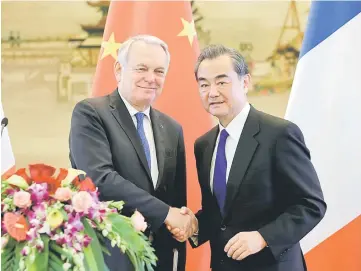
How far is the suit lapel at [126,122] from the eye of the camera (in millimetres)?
1841

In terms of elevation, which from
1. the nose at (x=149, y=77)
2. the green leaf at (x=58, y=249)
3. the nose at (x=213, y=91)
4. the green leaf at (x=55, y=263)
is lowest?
the green leaf at (x=55, y=263)

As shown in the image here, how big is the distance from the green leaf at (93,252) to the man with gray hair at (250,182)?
1.58 feet

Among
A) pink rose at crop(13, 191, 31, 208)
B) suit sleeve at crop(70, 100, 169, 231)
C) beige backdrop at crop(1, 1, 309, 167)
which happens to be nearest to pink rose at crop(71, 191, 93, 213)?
pink rose at crop(13, 191, 31, 208)

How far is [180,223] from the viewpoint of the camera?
5.89ft

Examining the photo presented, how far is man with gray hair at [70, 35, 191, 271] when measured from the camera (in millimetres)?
1741

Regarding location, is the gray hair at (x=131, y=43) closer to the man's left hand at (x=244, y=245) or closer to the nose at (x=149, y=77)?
the nose at (x=149, y=77)

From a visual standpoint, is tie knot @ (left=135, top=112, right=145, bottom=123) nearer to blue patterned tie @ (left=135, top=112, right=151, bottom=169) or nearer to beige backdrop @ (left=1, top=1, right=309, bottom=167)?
blue patterned tie @ (left=135, top=112, right=151, bottom=169)

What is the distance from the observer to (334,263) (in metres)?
2.35

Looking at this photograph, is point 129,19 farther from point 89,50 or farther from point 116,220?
point 116,220

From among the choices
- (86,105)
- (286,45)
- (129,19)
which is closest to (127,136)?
(86,105)

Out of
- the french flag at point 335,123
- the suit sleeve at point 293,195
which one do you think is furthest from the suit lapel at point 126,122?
the french flag at point 335,123

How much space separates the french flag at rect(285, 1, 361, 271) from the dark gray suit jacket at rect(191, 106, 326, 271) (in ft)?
2.22

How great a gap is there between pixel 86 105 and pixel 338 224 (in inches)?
48.6

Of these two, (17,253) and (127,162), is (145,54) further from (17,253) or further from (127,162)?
(17,253)
